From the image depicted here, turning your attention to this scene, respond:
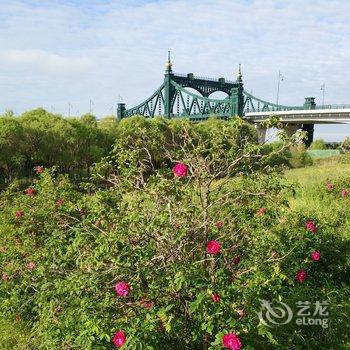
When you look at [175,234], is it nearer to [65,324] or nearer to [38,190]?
[65,324]

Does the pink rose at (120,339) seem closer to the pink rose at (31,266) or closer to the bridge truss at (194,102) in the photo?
the pink rose at (31,266)

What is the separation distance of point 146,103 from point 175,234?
74.8m

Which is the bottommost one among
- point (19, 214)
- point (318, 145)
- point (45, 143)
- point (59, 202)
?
point (318, 145)

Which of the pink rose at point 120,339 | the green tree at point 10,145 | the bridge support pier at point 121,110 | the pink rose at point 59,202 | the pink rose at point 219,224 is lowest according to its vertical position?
the bridge support pier at point 121,110

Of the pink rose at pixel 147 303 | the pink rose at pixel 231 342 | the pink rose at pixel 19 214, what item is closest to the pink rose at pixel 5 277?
the pink rose at pixel 19 214

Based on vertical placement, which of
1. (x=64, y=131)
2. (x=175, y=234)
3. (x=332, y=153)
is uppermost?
(x=175, y=234)

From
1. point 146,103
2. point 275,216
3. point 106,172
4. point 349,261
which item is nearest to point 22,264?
point 106,172

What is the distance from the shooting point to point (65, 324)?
11.5 feet

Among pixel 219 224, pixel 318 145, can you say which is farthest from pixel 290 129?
pixel 219 224

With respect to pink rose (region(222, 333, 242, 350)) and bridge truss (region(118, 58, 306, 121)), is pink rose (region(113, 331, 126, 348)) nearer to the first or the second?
pink rose (region(222, 333, 242, 350))

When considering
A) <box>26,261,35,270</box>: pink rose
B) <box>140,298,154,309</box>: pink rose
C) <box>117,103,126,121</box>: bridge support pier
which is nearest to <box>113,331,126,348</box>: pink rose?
<box>140,298,154,309</box>: pink rose

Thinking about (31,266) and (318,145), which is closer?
(31,266)

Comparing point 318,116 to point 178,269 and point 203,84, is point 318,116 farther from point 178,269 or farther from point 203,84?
point 178,269

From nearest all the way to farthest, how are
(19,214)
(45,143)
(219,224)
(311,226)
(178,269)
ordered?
(178,269), (219,224), (311,226), (19,214), (45,143)
